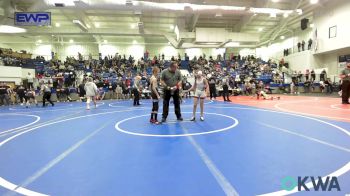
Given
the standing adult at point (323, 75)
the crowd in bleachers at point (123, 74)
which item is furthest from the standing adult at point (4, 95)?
the standing adult at point (323, 75)

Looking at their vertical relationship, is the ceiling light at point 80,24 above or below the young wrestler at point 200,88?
above

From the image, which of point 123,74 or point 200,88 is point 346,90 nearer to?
point 200,88

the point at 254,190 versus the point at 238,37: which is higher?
the point at 238,37

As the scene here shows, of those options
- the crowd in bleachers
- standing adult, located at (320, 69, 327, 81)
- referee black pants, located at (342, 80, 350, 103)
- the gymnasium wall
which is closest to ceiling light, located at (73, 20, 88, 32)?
the crowd in bleachers

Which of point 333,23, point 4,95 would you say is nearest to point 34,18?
point 4,95

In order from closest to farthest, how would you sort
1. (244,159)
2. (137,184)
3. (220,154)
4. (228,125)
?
1. (137,184)
2. (244,159)
3. (220,154)
4. (228,125)

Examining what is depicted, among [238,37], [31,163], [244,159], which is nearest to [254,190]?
[244,159]

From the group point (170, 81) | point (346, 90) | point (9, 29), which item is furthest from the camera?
point (9, 29)

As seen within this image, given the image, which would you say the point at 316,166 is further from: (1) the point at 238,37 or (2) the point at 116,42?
(2) the point at 116,42

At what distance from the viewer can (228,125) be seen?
22.2 ft

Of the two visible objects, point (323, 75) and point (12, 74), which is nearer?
point (323, 75)

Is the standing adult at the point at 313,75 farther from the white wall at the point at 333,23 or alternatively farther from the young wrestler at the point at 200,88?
the young wrestler at the point at 200,88

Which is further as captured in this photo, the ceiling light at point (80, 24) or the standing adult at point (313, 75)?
the standing adult at point (313, 75)

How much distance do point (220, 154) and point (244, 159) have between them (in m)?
0.42
